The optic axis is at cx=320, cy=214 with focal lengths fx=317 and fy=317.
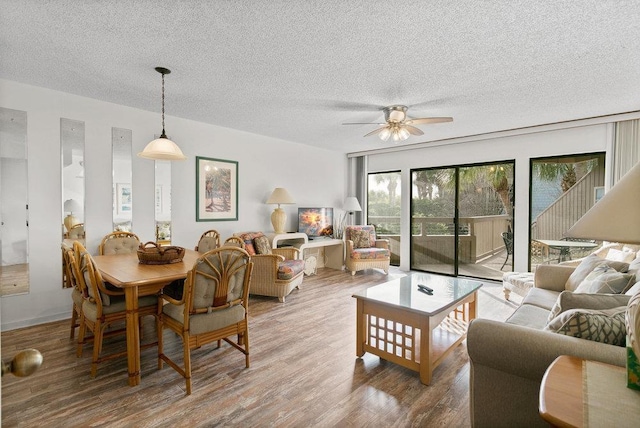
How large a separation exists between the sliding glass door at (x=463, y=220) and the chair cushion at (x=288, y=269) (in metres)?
2.77

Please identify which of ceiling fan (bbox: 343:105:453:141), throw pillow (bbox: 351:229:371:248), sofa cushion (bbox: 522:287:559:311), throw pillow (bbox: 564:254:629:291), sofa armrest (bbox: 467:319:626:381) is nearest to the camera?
sofa armrest (bbox: 467:319:626:381)

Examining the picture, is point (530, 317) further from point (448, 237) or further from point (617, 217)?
point (448, 237)

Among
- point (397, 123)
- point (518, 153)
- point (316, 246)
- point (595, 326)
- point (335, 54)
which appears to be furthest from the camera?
point (316, 246)

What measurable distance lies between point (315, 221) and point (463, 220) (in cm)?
267

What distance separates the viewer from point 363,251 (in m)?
5.67

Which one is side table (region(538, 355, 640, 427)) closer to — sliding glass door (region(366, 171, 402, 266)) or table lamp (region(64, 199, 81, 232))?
table lamp (region(64, 199, 81, 232))

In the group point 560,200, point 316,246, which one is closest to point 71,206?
point 316,246

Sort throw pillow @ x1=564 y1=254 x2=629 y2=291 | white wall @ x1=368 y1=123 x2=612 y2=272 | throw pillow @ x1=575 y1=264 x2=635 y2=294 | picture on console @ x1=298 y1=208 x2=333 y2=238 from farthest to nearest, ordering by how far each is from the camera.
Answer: picture on console @ x1=298 y1=208 x2=333 y2=238
white wall @ x1=368 y1=123 x2=612 y2=272
throw pillow @ x1=564 y1=254 x2=629 y2=291
throw pillow @ x1=575 y1=264 x2=635 y2=294

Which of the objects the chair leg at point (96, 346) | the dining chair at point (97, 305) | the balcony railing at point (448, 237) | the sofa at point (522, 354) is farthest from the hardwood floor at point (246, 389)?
the balcony railing at point (448, 237)

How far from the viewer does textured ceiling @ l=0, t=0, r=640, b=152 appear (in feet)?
6.72

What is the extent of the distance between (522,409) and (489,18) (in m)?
2.33

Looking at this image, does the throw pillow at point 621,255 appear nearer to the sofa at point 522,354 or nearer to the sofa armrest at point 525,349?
the sofa at point 522,354

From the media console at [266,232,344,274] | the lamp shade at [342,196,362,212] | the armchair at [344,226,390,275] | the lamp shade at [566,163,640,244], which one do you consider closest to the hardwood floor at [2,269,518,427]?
the lamp shade at [566,163,640,244]

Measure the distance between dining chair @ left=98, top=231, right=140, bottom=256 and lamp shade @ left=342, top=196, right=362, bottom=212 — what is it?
3881 mm
